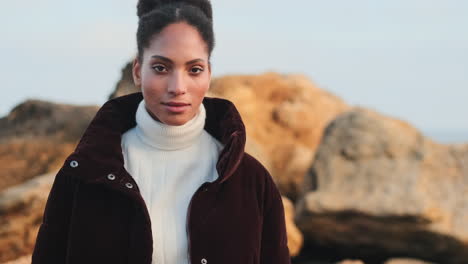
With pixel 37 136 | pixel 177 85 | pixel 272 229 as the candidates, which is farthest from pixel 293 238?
pixel 177 85

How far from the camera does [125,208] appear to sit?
9.14 ft

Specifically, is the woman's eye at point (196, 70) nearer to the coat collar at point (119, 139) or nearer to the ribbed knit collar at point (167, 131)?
the ribbed knit collar at point (167, 131)

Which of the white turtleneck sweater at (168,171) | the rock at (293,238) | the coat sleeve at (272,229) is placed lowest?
the rock at (293,238)

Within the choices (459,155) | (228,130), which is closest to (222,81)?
(459,155)

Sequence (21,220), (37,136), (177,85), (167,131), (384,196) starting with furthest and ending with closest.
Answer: (37,136)
(384,196)
(21,220)
(167,131)
(177,85)

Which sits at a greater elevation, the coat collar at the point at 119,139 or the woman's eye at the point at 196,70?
the woman's eye at the point at 196,70

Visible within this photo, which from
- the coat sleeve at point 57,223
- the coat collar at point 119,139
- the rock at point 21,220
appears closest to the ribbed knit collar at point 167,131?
the coat collar at point 119,139

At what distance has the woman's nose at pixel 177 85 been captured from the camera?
2691mm

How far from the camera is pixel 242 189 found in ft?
9.70

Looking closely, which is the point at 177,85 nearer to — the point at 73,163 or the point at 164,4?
the point at 164,4

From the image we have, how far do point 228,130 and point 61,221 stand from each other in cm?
72

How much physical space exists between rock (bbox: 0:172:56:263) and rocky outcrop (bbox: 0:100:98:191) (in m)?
1.29

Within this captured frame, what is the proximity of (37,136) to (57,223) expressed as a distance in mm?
5415

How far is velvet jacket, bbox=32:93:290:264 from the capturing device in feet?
9.09
